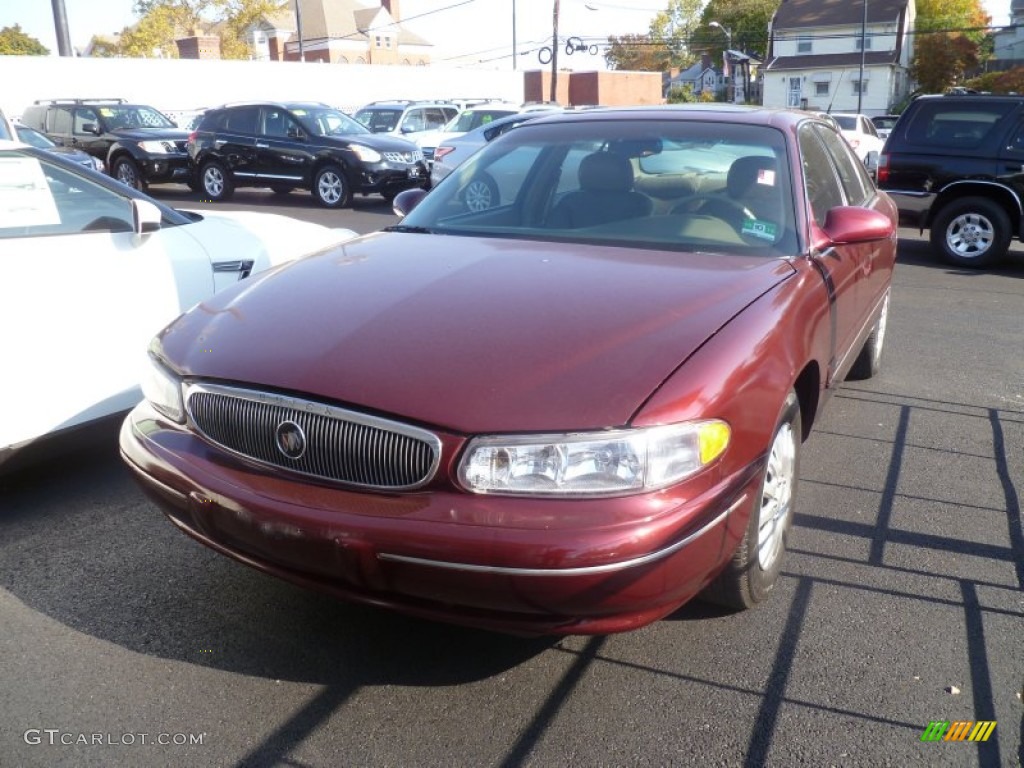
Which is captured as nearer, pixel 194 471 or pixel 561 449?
pixel 561 449

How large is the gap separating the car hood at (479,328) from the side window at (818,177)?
0.72 m

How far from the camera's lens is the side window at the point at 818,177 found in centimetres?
402

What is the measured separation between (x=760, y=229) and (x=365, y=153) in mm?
12238

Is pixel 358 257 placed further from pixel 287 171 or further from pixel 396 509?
pixel 287 171

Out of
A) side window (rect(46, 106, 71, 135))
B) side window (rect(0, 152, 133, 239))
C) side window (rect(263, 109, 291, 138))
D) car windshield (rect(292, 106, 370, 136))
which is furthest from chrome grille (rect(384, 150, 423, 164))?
side window (rect(0, 152, 133, 239))

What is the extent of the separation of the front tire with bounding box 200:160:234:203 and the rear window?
11364 millimetres

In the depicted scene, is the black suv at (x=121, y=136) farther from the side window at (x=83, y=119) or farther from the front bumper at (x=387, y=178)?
the front bumper at (x=387, y=178)

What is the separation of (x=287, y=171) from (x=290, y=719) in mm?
14258

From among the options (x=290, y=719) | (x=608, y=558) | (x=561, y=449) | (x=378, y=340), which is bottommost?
(x=290, y=719)

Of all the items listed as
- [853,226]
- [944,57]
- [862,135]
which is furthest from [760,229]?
[944,57]

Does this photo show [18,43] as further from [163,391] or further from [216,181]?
[163,391]

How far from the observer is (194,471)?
280cm

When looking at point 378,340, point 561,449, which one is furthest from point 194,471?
point 561,449
